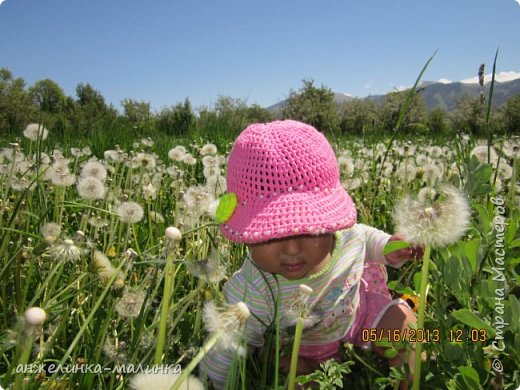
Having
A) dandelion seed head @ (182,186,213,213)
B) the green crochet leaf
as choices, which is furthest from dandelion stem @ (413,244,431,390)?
dandelion seed head @ (182,186,213,213)

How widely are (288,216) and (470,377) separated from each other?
62 cm

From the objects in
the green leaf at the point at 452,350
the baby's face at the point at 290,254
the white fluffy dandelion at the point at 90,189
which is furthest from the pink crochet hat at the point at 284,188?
the white fluffy dandelion at the point at 90,189

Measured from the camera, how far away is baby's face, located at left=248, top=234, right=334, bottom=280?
144 cm

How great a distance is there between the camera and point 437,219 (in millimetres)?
999

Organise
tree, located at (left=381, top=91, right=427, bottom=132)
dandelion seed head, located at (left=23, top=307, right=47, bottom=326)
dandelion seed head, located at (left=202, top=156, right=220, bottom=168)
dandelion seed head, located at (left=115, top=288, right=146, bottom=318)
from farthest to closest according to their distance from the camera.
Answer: dandelion seed head, located at (left=202, top=156, right=220, bottom=168), tree, located at (left=381, top=91, right=427, bottom=132), dandelion seed head, located at (left=115, top=288, right=146, bottom=318), dandelion seed head, located at (left=23, top=307, right=47, bottom=326)

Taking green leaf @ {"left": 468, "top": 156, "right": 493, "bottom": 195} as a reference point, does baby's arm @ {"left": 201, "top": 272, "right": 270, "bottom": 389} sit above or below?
below

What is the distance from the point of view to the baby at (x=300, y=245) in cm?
140

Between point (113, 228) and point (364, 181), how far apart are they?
71.4 inches

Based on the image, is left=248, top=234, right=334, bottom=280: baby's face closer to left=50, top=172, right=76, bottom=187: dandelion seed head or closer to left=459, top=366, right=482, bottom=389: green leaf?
left=459, top=366, right=482, bottom=389: green leaf

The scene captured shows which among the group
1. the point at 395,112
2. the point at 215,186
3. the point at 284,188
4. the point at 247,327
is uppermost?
the point at 395,112

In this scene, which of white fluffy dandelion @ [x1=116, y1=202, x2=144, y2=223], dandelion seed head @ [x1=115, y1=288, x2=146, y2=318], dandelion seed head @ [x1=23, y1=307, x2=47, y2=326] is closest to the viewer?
dandelion seed head @ [x1=23, y1=307, x2=47, y2=326]

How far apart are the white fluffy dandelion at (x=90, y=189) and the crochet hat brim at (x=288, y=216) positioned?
76 centimetres

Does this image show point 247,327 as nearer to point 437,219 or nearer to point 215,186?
point 437,219

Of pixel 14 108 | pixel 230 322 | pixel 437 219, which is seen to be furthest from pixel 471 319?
pixel 14 108
